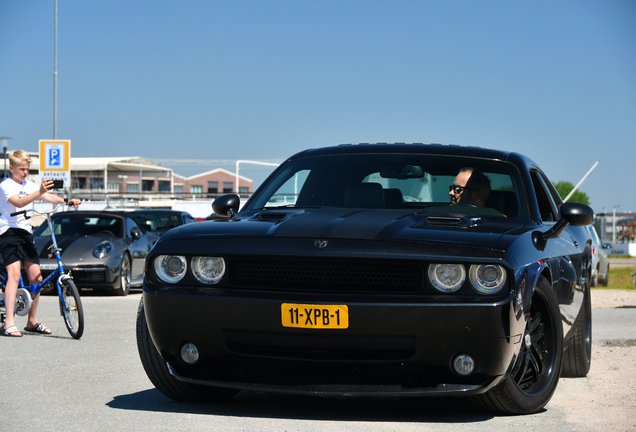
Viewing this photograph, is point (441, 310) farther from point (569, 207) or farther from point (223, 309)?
point (569, 207)

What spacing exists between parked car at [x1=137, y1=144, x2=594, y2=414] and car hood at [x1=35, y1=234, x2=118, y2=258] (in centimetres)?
987

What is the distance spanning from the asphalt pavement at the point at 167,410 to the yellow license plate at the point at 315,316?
48 cm

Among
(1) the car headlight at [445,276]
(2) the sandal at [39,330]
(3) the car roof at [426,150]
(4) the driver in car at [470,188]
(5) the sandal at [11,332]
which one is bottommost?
(2) the sandal at [39,330]

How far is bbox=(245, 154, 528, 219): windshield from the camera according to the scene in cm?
529

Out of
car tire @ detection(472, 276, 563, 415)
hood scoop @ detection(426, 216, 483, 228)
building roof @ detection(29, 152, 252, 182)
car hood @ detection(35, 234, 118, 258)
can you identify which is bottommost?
building roof @ detection(29, 152, 252, 182)

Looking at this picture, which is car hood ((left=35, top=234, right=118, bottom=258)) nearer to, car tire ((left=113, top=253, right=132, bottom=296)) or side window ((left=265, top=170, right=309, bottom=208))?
car tire ((left=113, top=253, right=132, bottom=296))

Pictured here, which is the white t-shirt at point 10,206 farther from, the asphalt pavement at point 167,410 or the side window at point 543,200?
the side window at point 543,200

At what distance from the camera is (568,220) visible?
4770mm

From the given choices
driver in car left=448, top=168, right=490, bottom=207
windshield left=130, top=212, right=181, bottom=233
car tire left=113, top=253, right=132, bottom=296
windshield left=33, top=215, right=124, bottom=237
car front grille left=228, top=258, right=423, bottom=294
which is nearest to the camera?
car front grille left=228, top=258, right=423, bottom=294

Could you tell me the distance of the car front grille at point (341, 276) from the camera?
13.2ft

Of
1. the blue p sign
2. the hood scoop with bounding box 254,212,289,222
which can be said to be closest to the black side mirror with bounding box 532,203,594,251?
the hood scoop with bounding box 254,212,289,222

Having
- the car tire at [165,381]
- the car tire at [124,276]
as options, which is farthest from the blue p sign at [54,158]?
the car tire at [165,381]

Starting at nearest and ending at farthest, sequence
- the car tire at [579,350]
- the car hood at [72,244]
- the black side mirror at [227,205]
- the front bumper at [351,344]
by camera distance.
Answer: the front bumper at [351,344]
the black side mirror at [227,205]
the car tire at [579,350]
the car hood at [72,244]

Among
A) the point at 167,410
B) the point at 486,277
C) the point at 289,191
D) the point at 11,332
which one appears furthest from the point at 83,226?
the point at 486,277
